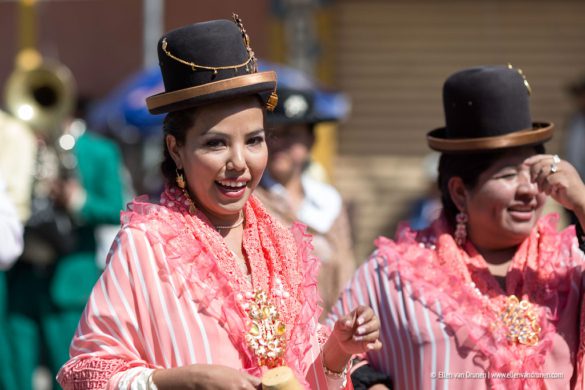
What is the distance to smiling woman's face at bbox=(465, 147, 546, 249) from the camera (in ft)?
14.2

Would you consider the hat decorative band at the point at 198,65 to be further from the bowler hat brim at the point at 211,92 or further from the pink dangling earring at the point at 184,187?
the pink dangling earring at the point at 184,187

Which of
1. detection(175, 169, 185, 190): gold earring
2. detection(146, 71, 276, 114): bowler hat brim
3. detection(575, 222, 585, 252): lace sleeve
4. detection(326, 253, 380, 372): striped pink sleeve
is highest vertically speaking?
detection(146, 71, 276, 114): bowler hat brim

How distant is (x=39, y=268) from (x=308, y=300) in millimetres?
3915

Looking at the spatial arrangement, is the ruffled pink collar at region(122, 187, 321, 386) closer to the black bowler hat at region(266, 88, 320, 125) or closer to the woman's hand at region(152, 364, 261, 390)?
the woman's hand at region(152, 364, 261, 390)

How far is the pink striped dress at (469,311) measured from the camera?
4191 millimetres

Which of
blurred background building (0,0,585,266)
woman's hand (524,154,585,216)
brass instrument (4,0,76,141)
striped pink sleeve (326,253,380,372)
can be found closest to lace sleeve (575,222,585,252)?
woman's hand (524,154,585,216)

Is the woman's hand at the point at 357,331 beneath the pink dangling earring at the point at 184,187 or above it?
beneath

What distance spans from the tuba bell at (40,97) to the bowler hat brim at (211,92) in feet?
16.0

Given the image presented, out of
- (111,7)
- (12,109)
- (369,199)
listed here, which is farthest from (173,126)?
(111,7)

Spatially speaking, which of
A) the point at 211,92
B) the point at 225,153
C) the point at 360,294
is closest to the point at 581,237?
the point at 360,294

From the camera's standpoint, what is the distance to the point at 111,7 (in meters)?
14.6

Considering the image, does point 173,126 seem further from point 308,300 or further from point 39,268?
point 39,268

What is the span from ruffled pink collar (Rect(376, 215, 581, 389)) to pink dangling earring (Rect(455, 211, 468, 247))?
Answer: 3 cm

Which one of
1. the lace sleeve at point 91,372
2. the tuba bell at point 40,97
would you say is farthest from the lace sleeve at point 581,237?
the tuba bell at point 40,97
